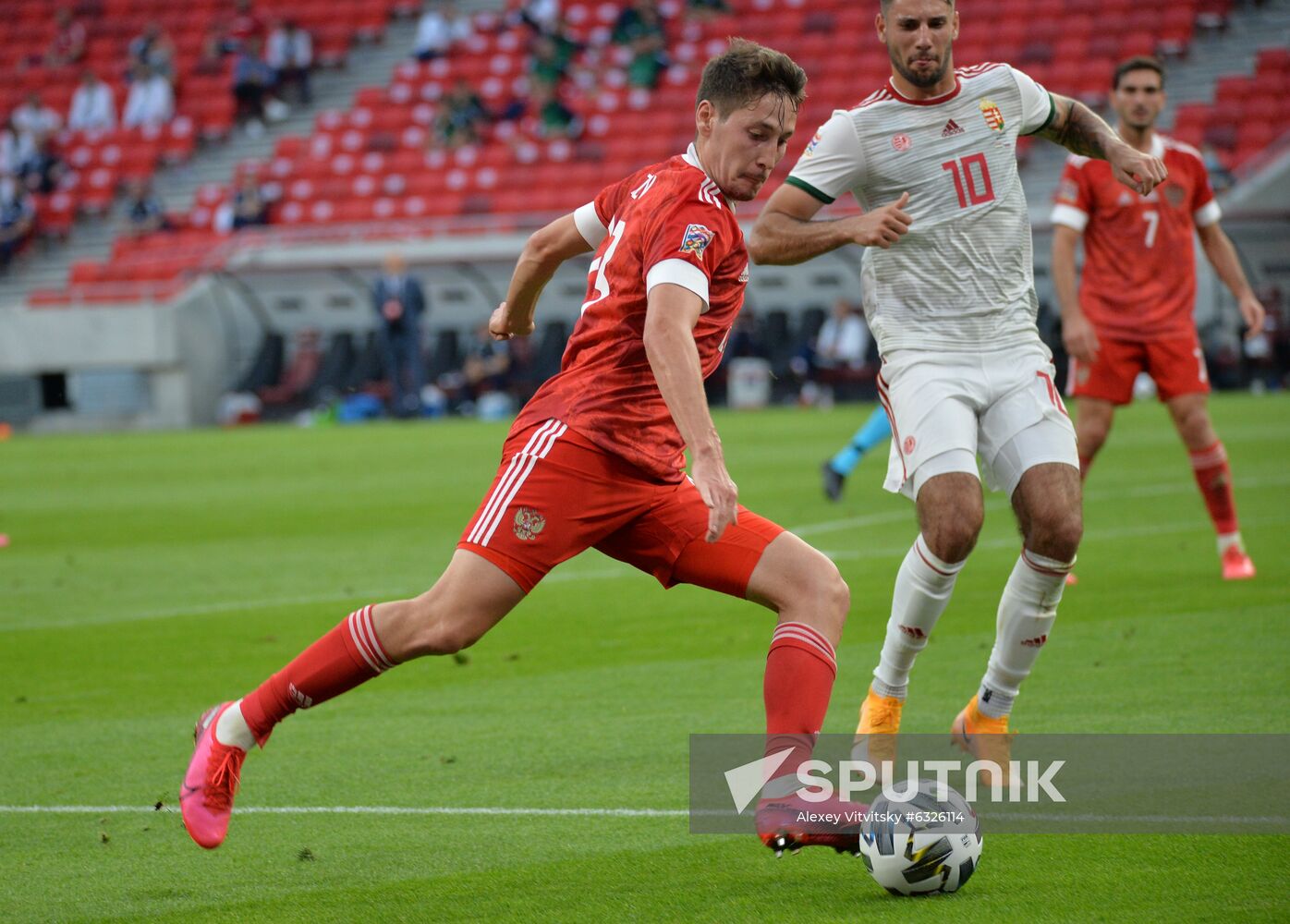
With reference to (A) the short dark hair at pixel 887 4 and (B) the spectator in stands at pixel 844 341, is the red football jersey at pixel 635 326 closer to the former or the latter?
(A) the short dark hair at pixel 887 4

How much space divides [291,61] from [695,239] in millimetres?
32586

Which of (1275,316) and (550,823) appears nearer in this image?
(550,823)

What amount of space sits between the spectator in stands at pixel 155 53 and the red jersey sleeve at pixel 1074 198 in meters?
30.3

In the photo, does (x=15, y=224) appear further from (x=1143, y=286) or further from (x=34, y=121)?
(x=1143, y=286)

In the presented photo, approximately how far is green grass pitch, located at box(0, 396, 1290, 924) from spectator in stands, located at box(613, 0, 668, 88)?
60.9 feet

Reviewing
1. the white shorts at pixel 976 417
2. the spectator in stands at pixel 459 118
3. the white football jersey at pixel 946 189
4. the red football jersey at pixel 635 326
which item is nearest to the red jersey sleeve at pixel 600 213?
the red football jersey at pixel 635 326

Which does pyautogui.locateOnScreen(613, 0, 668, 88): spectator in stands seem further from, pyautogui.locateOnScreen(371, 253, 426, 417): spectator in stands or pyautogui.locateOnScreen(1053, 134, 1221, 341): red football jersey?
pyautogui.locateOnScreen(1053, 134, 1221, 341): red football jersey

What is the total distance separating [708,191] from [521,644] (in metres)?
4.05

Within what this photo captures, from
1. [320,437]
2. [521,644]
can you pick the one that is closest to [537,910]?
[521,644]

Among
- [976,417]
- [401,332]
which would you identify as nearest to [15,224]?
[401,332]

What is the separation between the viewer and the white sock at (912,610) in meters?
5.20

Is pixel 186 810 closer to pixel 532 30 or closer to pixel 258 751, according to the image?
pixel 258 751

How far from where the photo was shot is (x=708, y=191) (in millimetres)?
4230

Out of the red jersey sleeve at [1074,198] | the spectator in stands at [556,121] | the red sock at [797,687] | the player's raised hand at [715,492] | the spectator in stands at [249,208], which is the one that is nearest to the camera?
the player's raised hand at [715,492]
